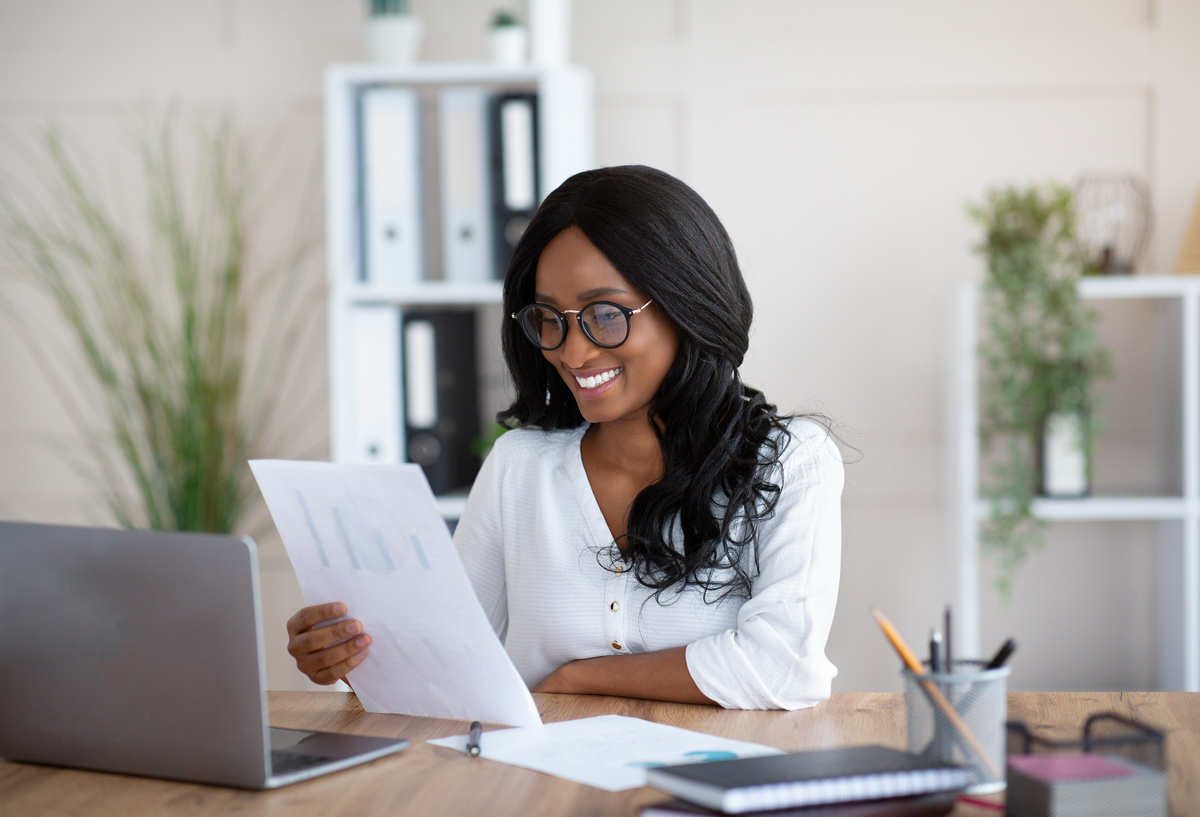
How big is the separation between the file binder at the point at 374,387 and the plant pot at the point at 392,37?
2.12ft

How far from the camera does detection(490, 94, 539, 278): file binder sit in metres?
2.55

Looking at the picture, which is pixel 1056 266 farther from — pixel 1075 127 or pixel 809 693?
pixel 809 693

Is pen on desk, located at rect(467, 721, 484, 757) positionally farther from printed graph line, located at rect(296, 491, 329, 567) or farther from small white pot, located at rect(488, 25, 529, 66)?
small white pot, located at rect(488, 25, 529, 66)

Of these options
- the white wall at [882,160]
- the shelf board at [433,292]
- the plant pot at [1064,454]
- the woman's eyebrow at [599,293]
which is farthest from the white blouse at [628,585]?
the white wall at [882,160]

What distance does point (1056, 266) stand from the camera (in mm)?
2635

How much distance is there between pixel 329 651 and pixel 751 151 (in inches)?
81.7

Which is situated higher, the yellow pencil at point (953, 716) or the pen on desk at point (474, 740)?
the yellow pencil at point (953, 716)

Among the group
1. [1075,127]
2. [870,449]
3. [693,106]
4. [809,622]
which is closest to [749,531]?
[809,622]

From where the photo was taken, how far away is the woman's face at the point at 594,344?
1.41 m

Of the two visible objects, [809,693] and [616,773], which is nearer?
[616,773]

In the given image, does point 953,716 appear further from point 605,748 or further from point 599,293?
point 599,293

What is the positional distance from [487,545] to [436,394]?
43.7 inches

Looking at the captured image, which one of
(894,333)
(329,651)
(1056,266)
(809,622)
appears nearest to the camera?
(329,651)

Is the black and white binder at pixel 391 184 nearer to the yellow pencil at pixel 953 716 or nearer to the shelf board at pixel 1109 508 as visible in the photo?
the shelf board at pixel 1109 508
